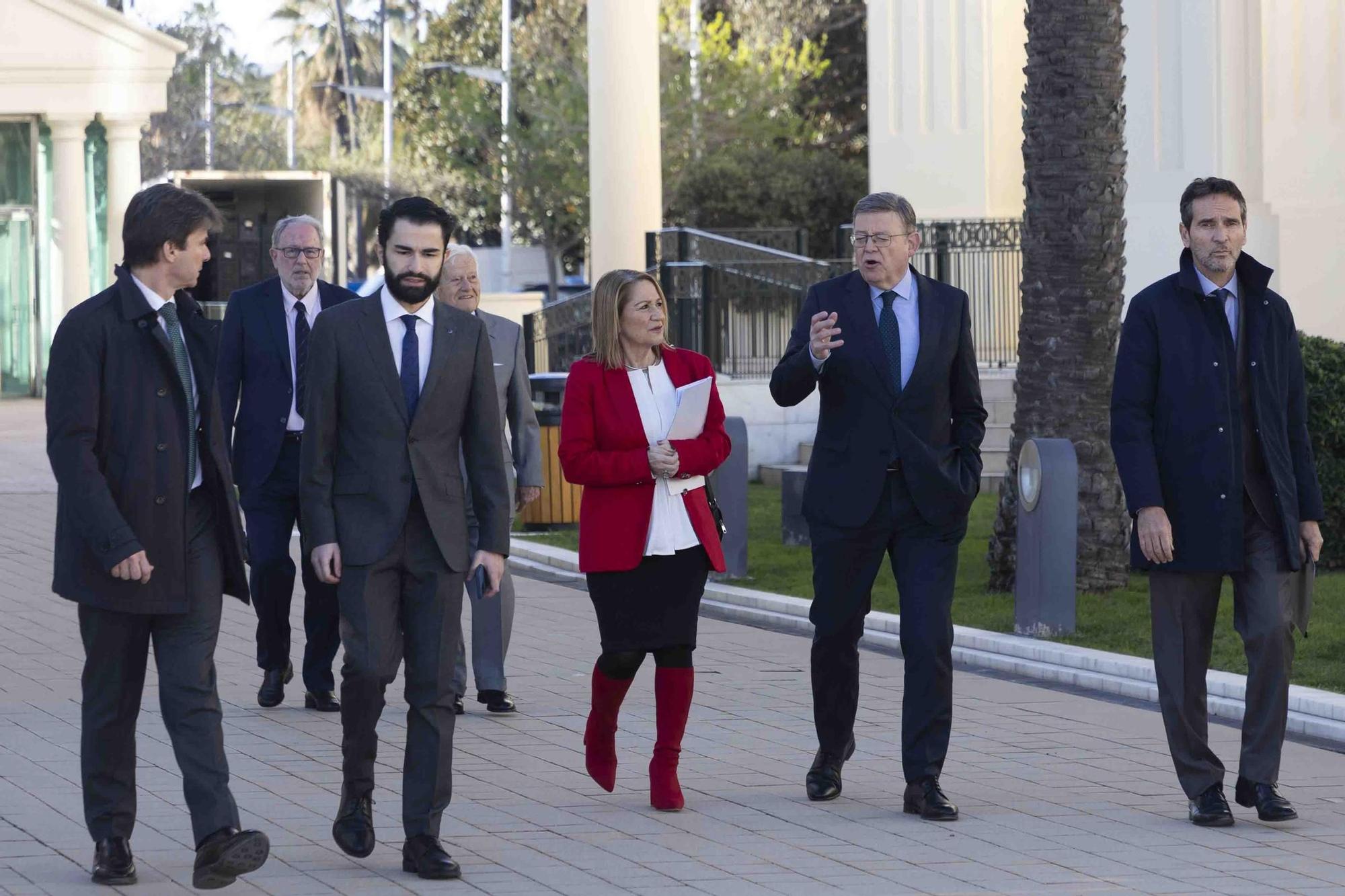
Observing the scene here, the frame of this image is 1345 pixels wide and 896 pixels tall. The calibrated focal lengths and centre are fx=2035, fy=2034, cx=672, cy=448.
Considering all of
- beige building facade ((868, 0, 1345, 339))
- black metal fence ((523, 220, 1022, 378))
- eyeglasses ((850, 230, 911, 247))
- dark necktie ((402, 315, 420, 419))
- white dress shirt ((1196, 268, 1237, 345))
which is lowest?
dark necktie ((402, 315, 420, 419))

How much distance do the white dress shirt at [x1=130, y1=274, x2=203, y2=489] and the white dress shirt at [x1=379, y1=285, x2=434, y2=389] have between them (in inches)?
21.9

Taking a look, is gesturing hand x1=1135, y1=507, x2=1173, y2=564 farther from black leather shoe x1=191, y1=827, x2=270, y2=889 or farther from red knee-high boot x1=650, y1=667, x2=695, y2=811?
black leather shoe x1=191, y1=827, x2=270, y2=889

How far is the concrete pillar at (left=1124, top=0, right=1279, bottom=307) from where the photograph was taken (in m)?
21.0

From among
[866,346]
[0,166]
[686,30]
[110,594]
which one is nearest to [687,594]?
[866,346]

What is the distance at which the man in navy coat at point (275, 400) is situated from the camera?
26.3 feet

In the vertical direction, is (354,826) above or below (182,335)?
below

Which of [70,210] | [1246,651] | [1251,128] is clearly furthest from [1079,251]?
[70,210]

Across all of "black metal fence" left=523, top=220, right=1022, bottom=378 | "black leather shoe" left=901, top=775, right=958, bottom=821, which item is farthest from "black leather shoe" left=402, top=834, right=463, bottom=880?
"black metal fence" left=523, top=220, right=1022, bottom=378

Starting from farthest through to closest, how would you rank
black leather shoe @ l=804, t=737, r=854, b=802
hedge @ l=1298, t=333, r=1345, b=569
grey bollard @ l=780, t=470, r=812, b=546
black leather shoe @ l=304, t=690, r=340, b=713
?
grey bollard @ l=780, t=470, r=812, b=546
hedge @ l=1298, t=333, r=1345, b=569
black leather shoe @ l=304, t=690, r=340, b=713
black leather shoe @ l=804, t=737, r=854, b=802

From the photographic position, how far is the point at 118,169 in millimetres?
30688

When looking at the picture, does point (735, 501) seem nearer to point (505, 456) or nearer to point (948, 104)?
point (505, 456)

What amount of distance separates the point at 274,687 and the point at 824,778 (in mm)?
2800

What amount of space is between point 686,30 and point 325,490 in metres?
35.1

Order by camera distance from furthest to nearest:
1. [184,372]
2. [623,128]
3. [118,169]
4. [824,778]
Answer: [118,169], [623,128], [824,778], [184,372]
